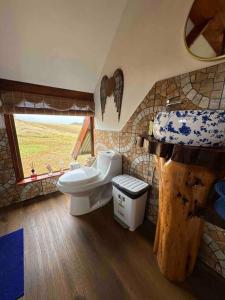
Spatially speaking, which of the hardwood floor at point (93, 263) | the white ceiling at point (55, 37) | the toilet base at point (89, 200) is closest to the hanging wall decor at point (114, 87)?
the white ceiling at point (55, 37)

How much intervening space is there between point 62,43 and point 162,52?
3.49 ft

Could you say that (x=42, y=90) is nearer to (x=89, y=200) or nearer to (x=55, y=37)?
(x=55, y=37)

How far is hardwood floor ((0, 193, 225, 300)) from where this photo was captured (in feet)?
2.97

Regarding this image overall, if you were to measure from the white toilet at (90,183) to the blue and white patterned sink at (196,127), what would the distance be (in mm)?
1008

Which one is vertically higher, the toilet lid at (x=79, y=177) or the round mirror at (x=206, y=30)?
the round mirror at (x=206, y=30)

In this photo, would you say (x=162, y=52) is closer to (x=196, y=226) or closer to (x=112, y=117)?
(x=112, y=117)

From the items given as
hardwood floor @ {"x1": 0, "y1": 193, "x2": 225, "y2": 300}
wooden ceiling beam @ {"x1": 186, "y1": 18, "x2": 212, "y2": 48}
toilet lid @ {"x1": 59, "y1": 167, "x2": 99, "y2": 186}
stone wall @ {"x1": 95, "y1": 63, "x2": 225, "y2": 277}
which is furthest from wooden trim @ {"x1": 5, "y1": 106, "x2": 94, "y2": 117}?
wooden ceiling beam @ {"x1": 186, "y1": 18, "x2": 212, "y2": 48}

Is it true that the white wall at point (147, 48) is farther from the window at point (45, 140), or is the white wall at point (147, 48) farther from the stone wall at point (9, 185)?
the stone wall at point (9, 185)

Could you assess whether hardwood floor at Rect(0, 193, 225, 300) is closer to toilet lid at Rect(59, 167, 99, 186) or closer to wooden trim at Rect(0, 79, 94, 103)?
toilet lid at Rect(59, 167, 99, 186)

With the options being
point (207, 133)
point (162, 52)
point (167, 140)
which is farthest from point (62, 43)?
point (207, 133)

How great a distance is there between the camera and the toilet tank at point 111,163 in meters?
1.66

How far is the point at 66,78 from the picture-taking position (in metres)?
1.74

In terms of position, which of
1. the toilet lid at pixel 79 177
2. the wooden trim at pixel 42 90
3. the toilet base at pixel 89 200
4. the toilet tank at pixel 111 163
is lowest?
the toilet base at pixel 89 200

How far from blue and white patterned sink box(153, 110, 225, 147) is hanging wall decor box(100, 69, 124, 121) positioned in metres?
0.99
